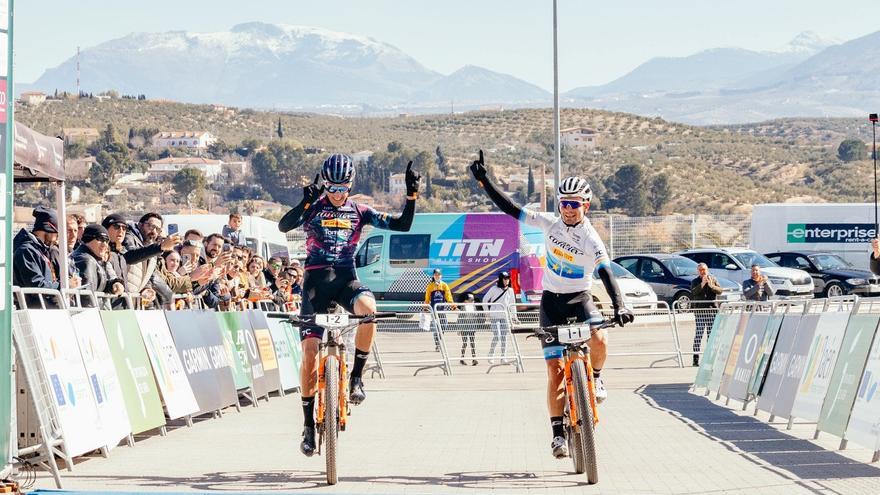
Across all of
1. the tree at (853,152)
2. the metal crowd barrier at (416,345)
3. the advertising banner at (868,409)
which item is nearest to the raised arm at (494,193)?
the advertising banner at (868,409)

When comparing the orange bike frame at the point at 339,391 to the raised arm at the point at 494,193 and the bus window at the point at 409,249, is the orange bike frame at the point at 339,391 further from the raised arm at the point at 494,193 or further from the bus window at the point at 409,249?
the bus window at the point at 409,249

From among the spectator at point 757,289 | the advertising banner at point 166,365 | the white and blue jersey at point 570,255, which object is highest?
the white and blue jersey at point 570,255

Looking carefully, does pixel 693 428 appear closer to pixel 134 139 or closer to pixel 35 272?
pixel 35 272

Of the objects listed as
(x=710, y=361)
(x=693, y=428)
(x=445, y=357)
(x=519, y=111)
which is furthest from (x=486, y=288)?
(x=519, y=111)

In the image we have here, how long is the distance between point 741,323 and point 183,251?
22.5ft

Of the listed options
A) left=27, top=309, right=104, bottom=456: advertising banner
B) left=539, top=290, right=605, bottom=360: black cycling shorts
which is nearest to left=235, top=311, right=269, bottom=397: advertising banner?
left=27, top=309, right=104, bottom=456: advertising banner

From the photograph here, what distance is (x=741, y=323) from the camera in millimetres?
17375

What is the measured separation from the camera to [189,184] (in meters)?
117

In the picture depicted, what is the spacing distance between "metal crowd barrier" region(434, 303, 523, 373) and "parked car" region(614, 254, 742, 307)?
1324 cm

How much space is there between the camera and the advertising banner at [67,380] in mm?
10297

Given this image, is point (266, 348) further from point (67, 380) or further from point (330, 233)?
point (330, 233)

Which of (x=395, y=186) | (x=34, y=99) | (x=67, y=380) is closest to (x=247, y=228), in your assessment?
(x=67, y=380)

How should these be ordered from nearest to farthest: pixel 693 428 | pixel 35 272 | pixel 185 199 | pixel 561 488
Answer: pixel 561 488 → pixel 35 272 → pixel 693 428 → pixel 185 199

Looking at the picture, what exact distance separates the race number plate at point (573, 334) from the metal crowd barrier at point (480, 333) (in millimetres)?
16606
